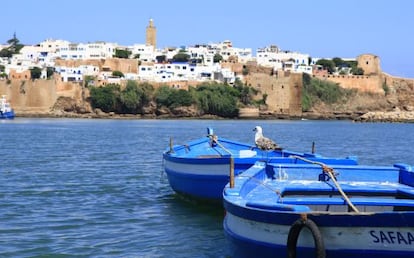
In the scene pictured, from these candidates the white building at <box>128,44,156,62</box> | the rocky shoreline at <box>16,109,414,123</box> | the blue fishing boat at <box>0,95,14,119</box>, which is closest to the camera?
the blue fishing boat at <box>0,95,14,119</box>

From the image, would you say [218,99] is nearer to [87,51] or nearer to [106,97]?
[106,97]

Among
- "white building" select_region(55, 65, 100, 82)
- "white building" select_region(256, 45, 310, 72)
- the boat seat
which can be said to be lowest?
the boat seat

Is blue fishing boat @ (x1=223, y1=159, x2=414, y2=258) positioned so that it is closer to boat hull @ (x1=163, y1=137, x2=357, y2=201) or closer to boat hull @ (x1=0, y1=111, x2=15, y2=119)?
boat hull @ (x1=163, y1=137, x2=357, y2=201)

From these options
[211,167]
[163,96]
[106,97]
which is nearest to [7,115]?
[106,97]

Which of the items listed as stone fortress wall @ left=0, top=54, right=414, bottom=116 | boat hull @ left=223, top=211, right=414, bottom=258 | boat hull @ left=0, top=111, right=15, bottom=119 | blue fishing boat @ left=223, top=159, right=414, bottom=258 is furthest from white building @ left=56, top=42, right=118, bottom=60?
boat hull @ left=223, top=211, right=414, bottom=258

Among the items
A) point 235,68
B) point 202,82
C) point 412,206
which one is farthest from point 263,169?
point 235,68

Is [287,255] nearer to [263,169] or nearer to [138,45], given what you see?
[263,169]

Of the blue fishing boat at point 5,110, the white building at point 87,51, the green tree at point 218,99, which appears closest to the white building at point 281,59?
the green tree at point 218,99

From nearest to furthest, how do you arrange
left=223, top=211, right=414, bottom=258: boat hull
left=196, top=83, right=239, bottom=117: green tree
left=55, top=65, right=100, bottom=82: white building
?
1. left=223, top=211, right=414, bottom=258: boat hull
2. left=196, top=83, right=239, bottom=117: green tree
3. left=55, top=65, right=100, bottom=82: white building

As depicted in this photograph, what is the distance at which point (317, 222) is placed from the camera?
267 inches

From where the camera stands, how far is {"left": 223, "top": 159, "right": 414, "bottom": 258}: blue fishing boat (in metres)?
6.66

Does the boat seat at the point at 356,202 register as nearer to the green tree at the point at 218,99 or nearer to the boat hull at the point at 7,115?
the boat hull at the point at 7,115

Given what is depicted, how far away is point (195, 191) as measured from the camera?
44.9ft

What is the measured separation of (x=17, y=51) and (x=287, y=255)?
123 meters
